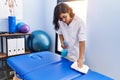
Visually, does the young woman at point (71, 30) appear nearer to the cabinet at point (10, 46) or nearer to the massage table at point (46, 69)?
the massage table at point (46, 69)

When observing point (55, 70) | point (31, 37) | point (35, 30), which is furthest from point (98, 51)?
point (35, 30)

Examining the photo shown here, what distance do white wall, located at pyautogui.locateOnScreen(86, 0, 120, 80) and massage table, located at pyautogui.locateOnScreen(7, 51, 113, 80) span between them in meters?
0.53

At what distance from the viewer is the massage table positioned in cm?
131

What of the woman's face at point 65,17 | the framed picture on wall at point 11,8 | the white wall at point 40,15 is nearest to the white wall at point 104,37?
the woman's face at point 65,17

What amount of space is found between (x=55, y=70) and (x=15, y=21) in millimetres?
1535

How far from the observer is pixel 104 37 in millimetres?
1934

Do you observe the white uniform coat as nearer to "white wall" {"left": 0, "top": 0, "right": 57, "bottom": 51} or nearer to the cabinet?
the cabinet

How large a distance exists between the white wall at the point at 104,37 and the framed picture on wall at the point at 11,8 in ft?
4.44

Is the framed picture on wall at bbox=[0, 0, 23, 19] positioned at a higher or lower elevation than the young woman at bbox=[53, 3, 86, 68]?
higher

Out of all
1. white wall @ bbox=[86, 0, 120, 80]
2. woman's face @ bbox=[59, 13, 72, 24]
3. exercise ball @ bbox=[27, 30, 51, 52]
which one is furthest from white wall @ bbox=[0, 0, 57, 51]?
woman's face @ bbox=[59, 13, 72, 24]

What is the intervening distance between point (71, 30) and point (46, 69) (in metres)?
0.58

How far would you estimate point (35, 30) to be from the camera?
304 cm

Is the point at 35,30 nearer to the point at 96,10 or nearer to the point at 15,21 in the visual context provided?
the point at 15,21

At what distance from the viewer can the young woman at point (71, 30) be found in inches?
64.2
